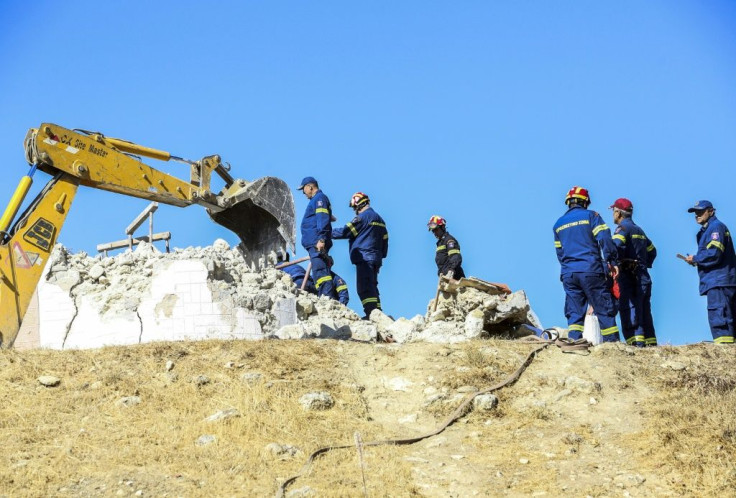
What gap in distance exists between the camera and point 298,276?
49.9ft

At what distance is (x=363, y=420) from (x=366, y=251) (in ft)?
17.9

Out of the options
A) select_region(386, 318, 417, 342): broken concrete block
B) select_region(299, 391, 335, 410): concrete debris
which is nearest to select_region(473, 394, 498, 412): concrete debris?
select_region(299, 391, 335, 410): concrete debris

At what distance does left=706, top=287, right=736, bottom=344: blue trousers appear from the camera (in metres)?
11.7

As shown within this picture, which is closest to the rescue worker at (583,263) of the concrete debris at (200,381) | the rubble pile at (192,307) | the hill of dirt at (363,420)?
the hill of dirt at (363,420)

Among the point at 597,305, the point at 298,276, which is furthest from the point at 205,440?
the point at 298,276

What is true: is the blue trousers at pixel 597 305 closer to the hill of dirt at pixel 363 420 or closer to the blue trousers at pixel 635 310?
the hill of dirt at pixel 363 420

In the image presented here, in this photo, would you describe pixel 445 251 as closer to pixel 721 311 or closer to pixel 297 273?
pixel 297 273

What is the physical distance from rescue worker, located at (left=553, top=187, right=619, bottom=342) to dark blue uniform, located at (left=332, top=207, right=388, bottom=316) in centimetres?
333

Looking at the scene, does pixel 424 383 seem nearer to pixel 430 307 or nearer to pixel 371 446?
pixel 371 446

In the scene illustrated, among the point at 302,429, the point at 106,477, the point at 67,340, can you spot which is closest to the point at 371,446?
the point at 302,429

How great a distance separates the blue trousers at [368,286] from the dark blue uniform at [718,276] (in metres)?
4.64

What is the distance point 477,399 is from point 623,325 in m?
4.16

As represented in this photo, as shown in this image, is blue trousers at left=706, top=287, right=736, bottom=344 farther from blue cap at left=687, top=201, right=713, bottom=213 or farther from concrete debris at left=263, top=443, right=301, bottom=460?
concrete debris at left=263, top=443, right=301, bottom=460

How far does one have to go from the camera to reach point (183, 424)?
8555 millimetres
